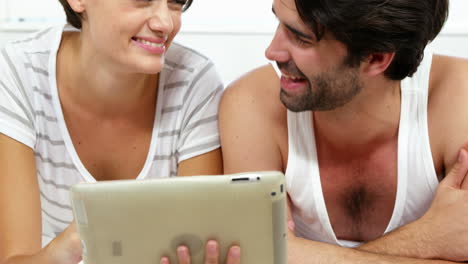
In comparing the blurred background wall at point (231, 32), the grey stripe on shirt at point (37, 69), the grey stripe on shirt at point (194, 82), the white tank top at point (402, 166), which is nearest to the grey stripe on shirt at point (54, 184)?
the grey stripe on shirt at point (37, 69)

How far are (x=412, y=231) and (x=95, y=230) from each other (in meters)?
0.69

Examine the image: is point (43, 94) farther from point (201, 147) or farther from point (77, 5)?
point (201, 147)

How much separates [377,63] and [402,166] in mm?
237

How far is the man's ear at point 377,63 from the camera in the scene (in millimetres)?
1330

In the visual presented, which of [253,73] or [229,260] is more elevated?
[253,73]

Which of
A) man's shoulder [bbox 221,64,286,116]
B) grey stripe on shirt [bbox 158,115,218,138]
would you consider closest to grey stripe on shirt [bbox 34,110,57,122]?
grey stripe on shirt [bbox 158,115,218,138]

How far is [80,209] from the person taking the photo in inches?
35.5

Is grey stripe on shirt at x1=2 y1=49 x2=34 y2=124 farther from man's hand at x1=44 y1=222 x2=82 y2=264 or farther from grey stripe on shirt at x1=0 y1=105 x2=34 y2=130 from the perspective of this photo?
man's hand at x1=44 y1=222 x2=82 y2=264

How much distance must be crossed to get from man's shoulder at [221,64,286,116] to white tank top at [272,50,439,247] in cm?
5

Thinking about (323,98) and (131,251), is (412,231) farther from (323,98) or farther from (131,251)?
(131,251)

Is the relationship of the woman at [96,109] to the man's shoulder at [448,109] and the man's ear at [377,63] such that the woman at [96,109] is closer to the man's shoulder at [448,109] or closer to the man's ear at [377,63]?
the man's ear at [377,63]

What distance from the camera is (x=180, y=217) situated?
2.93 feet

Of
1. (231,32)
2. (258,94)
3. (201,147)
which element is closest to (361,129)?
(258,94)

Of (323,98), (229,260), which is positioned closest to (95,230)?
(229,260)
